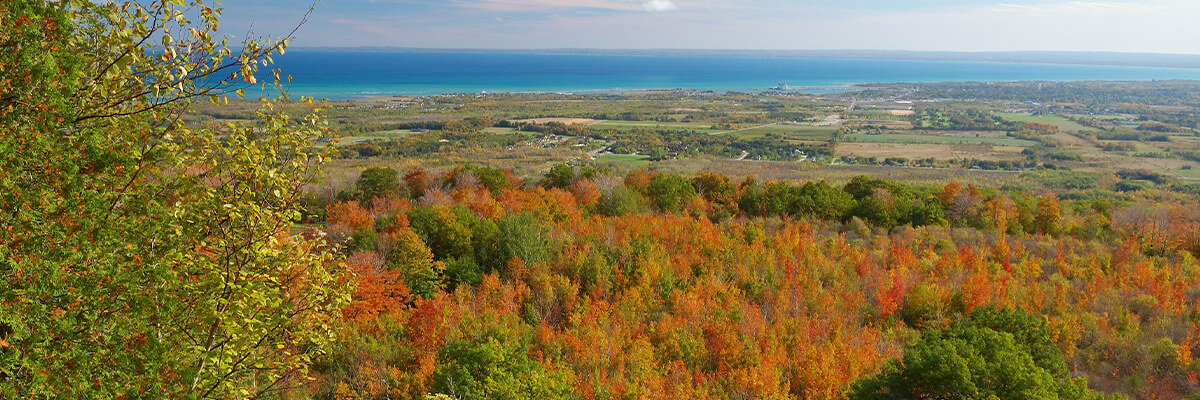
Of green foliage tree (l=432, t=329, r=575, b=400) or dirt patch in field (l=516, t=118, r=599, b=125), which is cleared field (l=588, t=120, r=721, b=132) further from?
green foliage tree (l=432, t=329, r=575, b=400)

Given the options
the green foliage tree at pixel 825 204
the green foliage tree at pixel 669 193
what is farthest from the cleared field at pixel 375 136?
the green foliage tree at pixel 825 204

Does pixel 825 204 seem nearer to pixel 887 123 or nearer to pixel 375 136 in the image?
pixel 375 136

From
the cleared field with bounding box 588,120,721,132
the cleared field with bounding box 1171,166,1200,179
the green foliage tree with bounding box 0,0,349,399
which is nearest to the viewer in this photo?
the green foliage tree with bounding box 0,0,349,399

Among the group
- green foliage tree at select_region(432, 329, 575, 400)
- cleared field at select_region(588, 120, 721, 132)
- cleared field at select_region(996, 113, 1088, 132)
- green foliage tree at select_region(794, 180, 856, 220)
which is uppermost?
green foliage tree at select_region(432, 329, 575, 400)

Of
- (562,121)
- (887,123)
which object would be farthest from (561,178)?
(887,123)

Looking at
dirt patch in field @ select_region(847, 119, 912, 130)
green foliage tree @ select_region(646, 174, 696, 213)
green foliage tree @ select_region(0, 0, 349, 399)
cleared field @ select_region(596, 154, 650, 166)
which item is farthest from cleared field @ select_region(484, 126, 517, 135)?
green foliage tree @ select_region(0, 0, 349, 399)

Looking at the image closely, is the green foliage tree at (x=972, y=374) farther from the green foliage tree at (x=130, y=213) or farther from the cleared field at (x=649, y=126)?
the cleared field at (x=649, y=126)

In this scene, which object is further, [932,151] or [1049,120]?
[1049,120]
